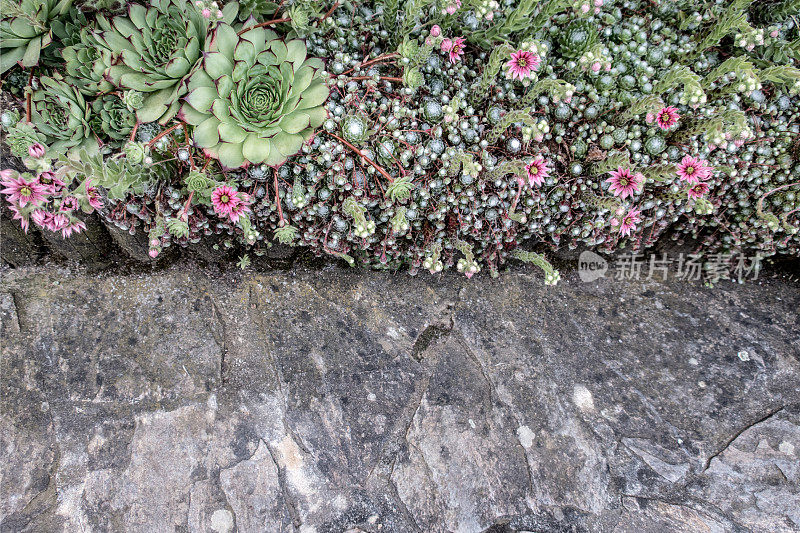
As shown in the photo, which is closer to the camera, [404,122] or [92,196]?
[92,196]

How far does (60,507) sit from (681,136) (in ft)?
9.63

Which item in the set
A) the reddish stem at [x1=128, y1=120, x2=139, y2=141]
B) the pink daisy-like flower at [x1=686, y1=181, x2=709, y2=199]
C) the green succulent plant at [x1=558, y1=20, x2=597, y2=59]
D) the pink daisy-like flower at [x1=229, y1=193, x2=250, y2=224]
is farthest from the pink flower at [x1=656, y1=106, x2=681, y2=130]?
the reddish stem at [x1=128, y1=120, x2=139, y2=141]

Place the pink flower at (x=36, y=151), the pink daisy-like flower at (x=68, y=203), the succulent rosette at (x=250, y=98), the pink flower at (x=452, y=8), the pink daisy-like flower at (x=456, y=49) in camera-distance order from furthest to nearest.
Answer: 1. the pink daisy-like flower at (x=456, y=49)
2. the pink flower at (x=452, y=8)
3. the succulent rosette at (x=250, y=98)
4. the pink daisy-like flower at (x=68, y=203)
5. the pink flower at (x=36, y=151)

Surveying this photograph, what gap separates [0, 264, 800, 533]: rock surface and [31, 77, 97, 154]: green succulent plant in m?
0.60

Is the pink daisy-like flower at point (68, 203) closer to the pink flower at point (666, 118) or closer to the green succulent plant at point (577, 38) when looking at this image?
the green succulent plant at point (577, 38)

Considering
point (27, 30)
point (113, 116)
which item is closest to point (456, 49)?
point (113, 116)

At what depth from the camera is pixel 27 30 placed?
5.98 ft

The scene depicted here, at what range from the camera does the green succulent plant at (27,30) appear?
1772mm

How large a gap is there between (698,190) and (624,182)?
42 cm

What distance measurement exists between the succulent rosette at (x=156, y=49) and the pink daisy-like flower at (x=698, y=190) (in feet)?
7.06

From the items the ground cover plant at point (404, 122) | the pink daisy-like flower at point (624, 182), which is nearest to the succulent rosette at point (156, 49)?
the ground cover plant at point (404, 122)

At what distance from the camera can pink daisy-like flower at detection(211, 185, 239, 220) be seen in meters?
1.87

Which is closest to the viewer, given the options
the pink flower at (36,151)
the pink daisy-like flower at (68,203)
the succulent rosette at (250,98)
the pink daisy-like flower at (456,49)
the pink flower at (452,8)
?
the pink flower at (36,151)

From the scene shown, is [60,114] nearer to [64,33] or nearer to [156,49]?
[64,33]
